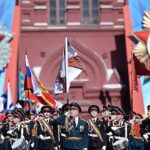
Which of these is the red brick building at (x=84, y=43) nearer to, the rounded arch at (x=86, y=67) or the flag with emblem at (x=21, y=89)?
the rounded arch at (x=86, y=67)

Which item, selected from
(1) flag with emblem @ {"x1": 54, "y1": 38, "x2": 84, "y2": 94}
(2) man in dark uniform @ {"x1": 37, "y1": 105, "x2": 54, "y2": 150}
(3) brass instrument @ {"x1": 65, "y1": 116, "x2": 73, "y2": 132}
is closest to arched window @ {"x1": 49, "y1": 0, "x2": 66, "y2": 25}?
(1) flag with emblem @ {"x1": 54, "y1": 38, "x2": 84, "y2": 94}

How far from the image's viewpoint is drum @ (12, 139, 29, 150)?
12938 millimetres

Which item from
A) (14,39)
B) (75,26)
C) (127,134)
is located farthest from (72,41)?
(127,134)

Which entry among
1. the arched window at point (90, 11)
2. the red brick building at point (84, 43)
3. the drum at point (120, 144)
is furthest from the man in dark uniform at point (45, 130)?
the arched window at point (90, 11)

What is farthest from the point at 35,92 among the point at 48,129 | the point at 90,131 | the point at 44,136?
the point at 90,131

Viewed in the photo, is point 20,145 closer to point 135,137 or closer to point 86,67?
point 135,137

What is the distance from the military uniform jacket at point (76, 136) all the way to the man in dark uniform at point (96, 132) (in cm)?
103

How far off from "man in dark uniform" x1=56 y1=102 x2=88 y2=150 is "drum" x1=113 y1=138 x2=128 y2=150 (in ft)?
3.43

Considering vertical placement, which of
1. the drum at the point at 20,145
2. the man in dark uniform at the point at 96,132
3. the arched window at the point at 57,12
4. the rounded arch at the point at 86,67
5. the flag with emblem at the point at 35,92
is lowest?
the drum at the point at 20,145

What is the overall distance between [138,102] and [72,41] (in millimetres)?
3605

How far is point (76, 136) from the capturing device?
1255cm

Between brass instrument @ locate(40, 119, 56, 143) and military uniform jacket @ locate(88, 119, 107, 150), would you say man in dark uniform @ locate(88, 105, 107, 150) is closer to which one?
military uniform jacket @ locate(88, 119, 107, 150)

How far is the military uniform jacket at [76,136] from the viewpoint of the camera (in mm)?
12500

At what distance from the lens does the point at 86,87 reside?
23.0 meters
